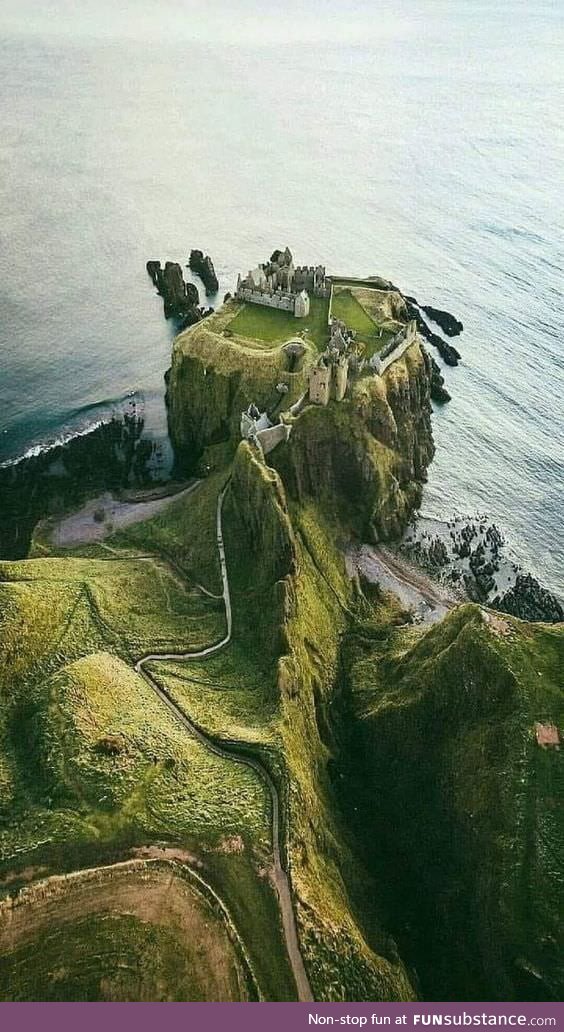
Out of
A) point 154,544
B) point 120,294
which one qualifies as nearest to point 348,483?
point 154,544

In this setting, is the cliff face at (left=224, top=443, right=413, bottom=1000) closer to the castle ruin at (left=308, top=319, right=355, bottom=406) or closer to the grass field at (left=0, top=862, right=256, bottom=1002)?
the grass field at (left=0, top=862, right=256, bottom=1002)

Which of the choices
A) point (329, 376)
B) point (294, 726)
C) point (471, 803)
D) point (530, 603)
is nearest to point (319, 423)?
point (329, 376)

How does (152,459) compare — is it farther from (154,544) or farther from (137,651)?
(137,651)

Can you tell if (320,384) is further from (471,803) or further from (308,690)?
(471,803)

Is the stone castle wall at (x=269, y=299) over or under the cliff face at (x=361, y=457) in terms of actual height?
over

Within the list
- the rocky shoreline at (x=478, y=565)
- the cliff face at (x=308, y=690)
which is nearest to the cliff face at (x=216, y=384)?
the cliff face at (x=308, y=690)

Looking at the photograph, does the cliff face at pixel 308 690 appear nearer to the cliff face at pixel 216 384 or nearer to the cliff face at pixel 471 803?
the cliff face at pixel 471 803
